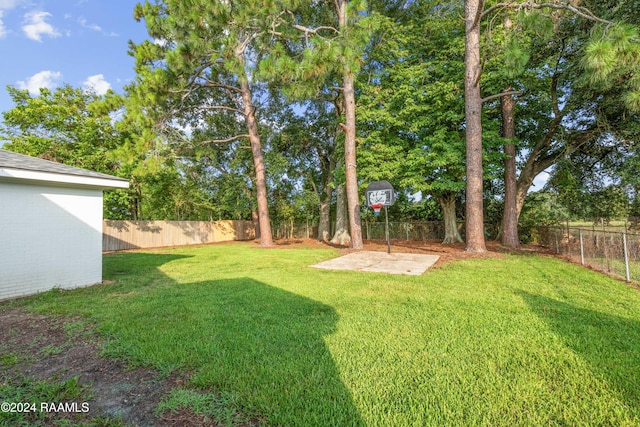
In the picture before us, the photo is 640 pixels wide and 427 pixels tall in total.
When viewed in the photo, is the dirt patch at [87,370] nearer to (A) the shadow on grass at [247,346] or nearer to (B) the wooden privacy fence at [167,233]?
(A) the shadow on grass at [247,346]

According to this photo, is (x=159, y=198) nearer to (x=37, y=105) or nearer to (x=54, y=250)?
(x=37, y=105)

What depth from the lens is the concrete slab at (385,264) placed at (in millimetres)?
6270

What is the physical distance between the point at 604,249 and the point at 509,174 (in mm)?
4694

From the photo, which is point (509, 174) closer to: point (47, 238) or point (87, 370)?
point (87, 370)

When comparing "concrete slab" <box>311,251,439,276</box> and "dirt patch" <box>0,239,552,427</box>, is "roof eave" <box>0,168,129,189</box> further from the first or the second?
"concrete slab" <box>311,251,439,276</box>

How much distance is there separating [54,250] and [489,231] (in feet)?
52.6

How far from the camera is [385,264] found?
7.02 meters

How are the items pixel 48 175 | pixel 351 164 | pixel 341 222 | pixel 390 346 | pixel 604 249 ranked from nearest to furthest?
1. pixel 390 346
2. pixel 48 175
3. pixel 604 249
4. pixel 351 164
5. pixel 341 222

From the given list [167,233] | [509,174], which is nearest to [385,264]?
[509,174]

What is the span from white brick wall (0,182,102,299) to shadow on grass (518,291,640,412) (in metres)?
7.41

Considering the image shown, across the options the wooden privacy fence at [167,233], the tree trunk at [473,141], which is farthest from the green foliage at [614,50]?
the wooden privacy fence at [167,233]

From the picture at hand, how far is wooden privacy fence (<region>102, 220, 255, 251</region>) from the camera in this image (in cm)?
1304

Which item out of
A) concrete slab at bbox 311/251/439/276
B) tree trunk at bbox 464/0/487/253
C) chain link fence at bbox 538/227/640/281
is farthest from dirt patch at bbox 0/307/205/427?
tree trunk at bbox 464/0/487/253

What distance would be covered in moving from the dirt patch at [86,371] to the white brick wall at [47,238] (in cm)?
168
